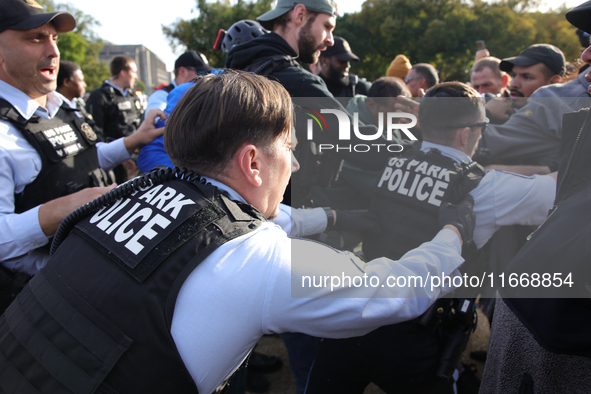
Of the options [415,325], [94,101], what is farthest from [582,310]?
[94,101]

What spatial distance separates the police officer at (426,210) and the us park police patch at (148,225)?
1.11 meters

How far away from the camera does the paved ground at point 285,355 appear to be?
2.88m

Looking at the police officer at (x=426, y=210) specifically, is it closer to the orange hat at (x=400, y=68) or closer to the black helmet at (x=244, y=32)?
the black helmet at (x=244, y=32)

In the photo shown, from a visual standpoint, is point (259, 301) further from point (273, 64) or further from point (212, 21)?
point (212, 21)

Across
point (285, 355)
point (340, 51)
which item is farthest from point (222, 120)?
point (340, 51)

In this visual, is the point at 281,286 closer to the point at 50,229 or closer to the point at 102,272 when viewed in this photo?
the point at 102,272

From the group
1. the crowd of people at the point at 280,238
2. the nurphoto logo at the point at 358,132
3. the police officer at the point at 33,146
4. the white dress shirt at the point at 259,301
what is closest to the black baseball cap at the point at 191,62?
the crowd of people at the point at 280,238

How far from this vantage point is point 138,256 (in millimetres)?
975

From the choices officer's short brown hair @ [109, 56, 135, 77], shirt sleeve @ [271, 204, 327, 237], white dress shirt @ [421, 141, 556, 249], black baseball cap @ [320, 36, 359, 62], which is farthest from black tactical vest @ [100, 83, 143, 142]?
white dress shirt @ [421, 141, 556, 249]

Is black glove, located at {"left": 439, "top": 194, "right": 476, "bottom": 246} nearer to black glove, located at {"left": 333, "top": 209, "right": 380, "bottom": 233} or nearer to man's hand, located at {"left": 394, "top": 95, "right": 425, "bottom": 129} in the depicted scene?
black glove, located at {"left": 333, "top": 209, "right": 380, "bottom": 233}

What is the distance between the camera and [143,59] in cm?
6812

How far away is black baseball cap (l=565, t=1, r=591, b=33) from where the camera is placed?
3.69 feet

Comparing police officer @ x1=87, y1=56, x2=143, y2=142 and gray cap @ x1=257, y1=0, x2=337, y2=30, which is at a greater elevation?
gray cap @ x1=257, y1=0, x2=337, y2=30

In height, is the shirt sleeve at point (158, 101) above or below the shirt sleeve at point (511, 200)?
below
